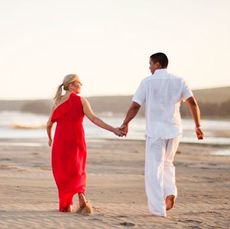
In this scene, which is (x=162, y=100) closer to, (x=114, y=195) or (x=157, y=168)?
(x=157, y=168)

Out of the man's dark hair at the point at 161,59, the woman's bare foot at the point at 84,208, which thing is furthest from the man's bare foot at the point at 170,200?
the man's dark hair at the point at 161,59

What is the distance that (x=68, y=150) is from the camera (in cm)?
947

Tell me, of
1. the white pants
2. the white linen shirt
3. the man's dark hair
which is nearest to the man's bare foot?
the white pants

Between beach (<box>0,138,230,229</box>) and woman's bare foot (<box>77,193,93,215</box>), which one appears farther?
woman's bare foot (<box>77,193,93,215</box>)

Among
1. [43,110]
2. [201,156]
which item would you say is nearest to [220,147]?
[201,156]

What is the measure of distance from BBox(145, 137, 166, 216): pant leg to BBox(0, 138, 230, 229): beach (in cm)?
26

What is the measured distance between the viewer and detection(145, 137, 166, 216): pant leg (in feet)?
29.6

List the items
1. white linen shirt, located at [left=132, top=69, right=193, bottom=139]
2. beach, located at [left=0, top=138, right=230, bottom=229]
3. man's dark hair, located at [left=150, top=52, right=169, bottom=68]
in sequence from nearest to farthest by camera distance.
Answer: beach, located at [left=0, top=138, right=230, bottom=229] < white linen shirt, located at [left=132, top=69, right=193, bottom=139] < man's dark hair, located at [left=150, top=52, right=169, bottom=68]

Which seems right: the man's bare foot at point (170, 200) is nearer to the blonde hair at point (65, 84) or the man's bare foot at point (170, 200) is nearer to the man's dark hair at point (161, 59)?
the man's dark hair at point (161, 59)

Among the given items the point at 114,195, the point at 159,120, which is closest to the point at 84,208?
the point at 159,120

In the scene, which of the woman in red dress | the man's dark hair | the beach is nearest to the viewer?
the beach

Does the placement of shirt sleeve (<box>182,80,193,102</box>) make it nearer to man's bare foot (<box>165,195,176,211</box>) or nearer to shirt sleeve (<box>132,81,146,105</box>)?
shirt sleeve (<box>132,81,146,105</box>)

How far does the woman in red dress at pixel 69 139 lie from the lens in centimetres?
937

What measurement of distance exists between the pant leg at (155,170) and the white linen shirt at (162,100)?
0.12 metres
